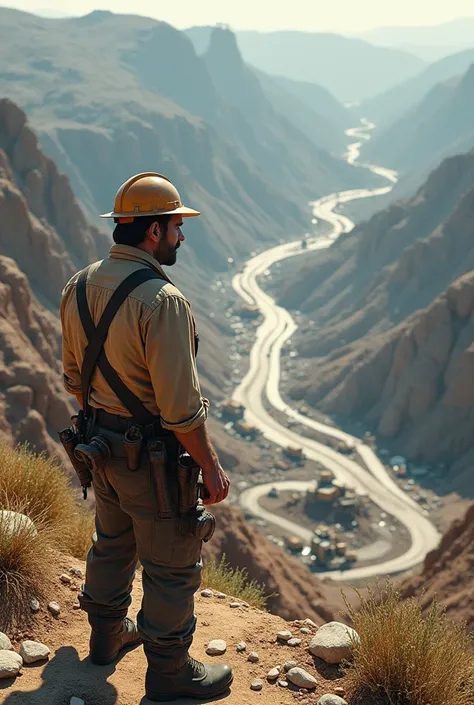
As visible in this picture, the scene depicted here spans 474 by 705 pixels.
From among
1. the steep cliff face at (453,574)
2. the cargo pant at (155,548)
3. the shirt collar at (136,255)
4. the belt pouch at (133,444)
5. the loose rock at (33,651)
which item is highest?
the shirt collar at (136,255)

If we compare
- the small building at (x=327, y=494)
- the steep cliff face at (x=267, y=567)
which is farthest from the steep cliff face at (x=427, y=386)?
the steep cliff face at (x=267, y=567)

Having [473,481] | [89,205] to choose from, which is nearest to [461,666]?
[473,481]

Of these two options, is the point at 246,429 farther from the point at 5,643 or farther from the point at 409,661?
the point at 409,661

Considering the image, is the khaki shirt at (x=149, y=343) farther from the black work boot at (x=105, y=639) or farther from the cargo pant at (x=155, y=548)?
the black work boot at (x=105, y=639)

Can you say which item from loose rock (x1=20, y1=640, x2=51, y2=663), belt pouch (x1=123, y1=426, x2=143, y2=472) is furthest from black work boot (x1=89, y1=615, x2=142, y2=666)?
belt pouch (x1=123, y1=426, x2=143, y2=472)

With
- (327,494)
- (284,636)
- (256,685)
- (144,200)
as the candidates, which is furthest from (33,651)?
(327,494)

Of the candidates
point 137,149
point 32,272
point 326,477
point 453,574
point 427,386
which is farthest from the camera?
point 137,149
